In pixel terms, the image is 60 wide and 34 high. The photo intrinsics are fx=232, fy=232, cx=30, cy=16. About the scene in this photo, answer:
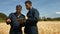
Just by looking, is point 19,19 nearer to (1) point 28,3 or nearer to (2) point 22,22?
(2) point 22,22

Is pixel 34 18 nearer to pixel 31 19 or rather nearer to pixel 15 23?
pixel 31 19

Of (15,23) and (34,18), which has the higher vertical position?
(34,18)

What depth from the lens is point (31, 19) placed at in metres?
4.66

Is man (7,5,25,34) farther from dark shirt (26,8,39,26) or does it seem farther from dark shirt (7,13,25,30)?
dark shirt (26,8,39,26)

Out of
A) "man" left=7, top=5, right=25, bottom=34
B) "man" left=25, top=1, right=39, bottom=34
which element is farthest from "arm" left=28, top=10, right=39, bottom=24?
"man" left=7, top=5, right=25, bottom=34

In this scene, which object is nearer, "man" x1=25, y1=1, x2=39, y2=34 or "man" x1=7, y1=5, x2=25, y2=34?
"man" x1=25, y1=1, x2=39, y2=34

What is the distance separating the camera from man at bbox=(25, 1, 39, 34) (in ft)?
15.2

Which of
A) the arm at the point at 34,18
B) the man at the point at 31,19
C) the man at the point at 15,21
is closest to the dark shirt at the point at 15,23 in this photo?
the man at the point at 15,21

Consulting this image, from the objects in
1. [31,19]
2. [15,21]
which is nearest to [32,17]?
[31,19]

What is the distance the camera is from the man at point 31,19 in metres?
4.63

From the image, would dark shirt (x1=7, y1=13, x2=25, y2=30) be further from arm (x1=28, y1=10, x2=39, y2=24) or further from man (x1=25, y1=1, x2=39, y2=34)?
arm (x1=28, y1=10, x2=39, y2=24)

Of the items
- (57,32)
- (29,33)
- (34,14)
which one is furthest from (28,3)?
(57,32)

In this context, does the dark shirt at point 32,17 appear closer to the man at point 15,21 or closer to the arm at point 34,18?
the arm at point 34,18

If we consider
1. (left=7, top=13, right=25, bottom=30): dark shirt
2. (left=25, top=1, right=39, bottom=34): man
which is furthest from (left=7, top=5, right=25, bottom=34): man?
(left=25, top=1, right=39, bottom=34): man
